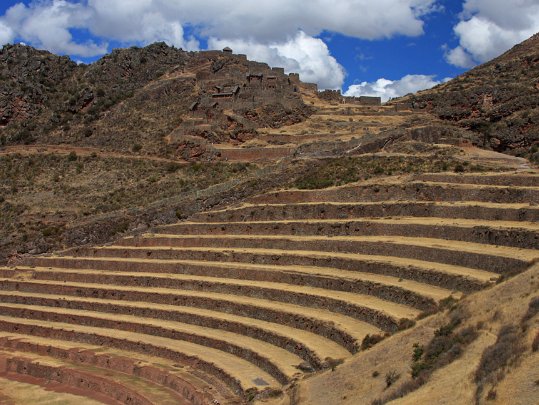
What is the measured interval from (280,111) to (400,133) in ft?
31.4

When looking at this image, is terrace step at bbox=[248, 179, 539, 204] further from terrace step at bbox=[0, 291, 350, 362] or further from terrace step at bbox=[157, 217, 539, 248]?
terrace step at bbox=[0, 291, 350, 362]

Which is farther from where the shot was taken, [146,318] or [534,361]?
[146,318]

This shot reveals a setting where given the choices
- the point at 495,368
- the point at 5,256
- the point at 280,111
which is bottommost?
the point at 495,368

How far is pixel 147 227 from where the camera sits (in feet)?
94.3

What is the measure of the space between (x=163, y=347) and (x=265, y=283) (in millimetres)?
3797

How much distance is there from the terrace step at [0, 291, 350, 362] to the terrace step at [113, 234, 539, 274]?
11.5ft

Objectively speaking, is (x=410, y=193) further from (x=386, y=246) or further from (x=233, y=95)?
(x=233, y=95)

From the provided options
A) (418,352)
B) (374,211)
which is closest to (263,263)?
(374,211)

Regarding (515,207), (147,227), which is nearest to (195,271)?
(147,227)

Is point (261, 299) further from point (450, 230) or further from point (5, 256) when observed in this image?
point (5, 256)

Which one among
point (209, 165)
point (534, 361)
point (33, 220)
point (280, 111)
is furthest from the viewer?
point (280, 111)

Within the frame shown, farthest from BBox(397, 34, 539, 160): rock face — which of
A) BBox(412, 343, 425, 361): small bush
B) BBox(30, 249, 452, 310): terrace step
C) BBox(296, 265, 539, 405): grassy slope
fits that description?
BBox(412, 343, 425, 361): small bush

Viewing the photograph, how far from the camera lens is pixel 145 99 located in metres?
47.5

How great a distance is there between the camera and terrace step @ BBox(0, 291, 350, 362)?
51.4ft
